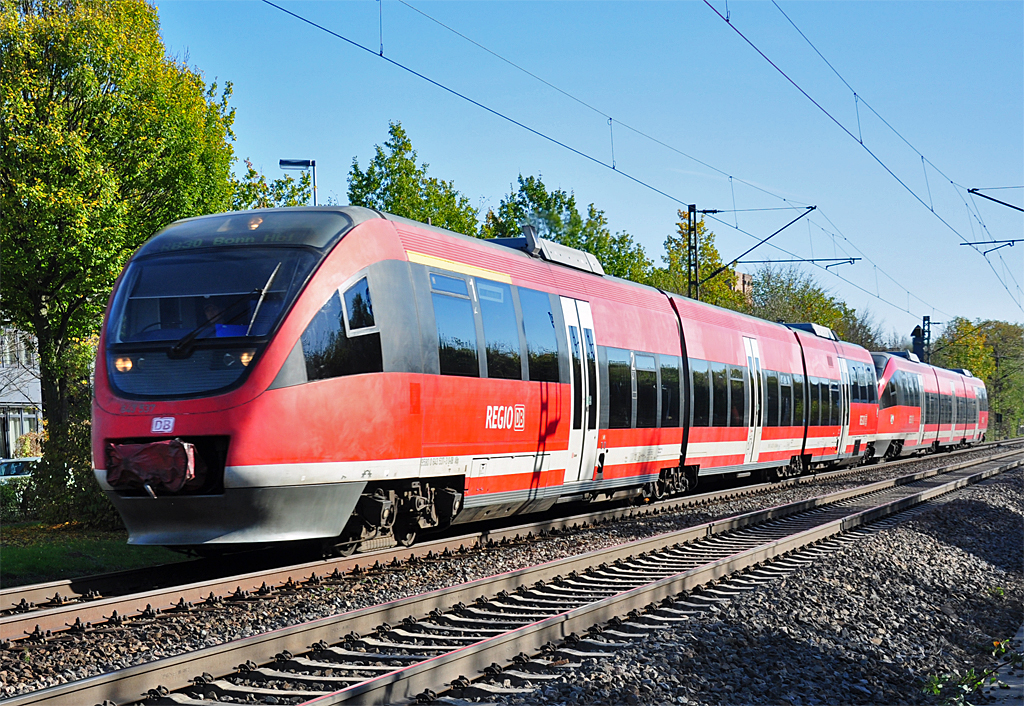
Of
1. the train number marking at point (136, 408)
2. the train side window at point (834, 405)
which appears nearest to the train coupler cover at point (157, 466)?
the train number marking at point (136, 408)

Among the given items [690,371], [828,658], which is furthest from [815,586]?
[690,371]

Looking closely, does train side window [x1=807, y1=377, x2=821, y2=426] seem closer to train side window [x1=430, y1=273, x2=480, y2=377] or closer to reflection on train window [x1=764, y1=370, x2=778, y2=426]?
reflection on train window [x1=764, y1=370, x2=778, y2=426]

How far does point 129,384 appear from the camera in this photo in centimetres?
920

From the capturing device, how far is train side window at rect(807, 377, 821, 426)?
972 inches

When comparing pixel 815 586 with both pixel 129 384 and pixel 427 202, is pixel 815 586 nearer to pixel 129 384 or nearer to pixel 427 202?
pixel 129 384

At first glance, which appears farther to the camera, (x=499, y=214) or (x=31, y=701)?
(x=499, y=214)

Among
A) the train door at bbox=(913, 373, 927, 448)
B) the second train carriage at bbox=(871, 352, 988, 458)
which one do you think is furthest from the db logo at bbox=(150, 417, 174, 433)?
the train door at bbox=(913, 373, 927, 448)

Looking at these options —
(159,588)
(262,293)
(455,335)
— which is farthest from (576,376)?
(159,588)

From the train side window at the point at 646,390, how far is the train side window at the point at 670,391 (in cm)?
44

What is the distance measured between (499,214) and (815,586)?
29.3 m

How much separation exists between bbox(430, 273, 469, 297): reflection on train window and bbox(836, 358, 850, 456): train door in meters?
18.8

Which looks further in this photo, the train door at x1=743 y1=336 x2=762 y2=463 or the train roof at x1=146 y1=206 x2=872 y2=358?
the train door at x1=743 y1=336 x2=762 y2=463

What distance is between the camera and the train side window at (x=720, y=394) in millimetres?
18816

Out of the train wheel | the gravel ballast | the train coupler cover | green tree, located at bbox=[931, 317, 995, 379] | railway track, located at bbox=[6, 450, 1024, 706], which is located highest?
green tree, located at bbox=[931, 317, 995, 379]
